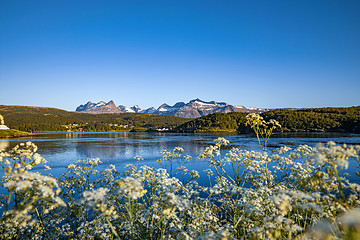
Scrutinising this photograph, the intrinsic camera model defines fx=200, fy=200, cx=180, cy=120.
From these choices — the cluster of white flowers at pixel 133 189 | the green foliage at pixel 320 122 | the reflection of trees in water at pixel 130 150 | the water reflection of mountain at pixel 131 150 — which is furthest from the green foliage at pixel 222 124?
the cluster of white flowers at pixel 133 189

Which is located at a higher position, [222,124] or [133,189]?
[133,189]

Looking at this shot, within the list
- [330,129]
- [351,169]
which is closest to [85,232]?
[351,169]

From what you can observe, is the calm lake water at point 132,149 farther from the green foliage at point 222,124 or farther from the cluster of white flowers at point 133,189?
the green foliage at point 222,124

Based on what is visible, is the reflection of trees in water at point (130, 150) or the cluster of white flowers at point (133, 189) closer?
the cluster of white flowers at point (133, 189)

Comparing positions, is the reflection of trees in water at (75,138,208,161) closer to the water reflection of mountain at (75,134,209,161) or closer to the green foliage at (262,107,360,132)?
the water reflection of mountain at (75,134,209,161)

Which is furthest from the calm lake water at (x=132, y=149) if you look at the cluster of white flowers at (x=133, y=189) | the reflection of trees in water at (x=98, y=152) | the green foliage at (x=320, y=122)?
the green foliage at (x=320, y=122)

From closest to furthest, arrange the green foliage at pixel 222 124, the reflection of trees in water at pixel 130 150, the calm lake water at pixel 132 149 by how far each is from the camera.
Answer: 1. the calm lake water at pixel 132 149
2. the reflection of trees in water at pixel 130 150
3. the green foliage at pixel 222 124

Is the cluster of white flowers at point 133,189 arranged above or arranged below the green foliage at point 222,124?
above

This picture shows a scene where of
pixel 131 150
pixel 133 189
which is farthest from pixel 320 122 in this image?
pixel 133 189

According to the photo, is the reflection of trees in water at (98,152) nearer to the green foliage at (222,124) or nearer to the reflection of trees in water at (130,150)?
the reflection of trees in water at (130,150)

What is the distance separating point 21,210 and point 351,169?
2655 centimetres

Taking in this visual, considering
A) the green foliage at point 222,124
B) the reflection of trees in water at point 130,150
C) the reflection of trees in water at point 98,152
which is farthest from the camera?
the green foliage at point 222,124

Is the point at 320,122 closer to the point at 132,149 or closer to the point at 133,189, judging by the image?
the point at 132,149

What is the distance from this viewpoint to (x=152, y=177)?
22.5 ft
